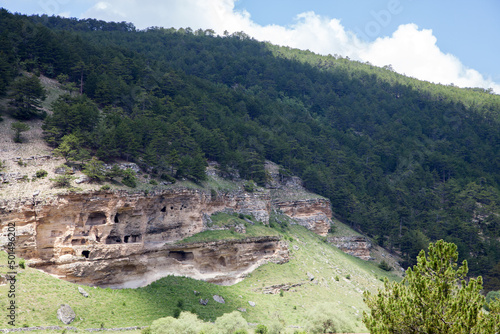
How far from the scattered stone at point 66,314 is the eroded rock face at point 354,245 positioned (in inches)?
1885

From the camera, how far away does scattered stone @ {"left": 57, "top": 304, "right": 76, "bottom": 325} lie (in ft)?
113

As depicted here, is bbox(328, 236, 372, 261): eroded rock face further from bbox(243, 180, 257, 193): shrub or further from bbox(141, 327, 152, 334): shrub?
bbox(141, 327, 152, 334): shrub

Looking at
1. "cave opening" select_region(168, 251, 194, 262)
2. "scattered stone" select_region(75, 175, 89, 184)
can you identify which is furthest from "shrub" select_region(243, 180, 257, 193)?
"scattered stone" select_region(75, 175, 89, 184)

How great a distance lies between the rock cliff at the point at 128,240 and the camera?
133ft

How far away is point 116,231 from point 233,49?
119 metres

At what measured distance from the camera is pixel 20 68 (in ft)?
209

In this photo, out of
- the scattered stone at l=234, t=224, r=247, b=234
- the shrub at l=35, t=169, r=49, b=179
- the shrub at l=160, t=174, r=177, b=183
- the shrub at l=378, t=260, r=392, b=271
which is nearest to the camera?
the shrub at l=35, t=169, r=49, b=179

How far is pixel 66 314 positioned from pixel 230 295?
18.2 metres

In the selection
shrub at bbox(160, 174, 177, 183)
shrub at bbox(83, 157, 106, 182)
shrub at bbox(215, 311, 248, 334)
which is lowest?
shrub at bbox(215, 311, 248, 334)

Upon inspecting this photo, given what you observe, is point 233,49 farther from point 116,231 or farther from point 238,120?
point 116,231

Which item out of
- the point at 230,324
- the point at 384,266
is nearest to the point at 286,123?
the point at 384,266

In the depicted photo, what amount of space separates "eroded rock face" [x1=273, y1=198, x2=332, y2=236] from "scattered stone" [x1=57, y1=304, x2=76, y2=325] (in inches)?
1639

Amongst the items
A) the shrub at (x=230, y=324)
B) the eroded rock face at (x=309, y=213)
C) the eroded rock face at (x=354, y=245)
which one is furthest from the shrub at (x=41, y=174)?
the eroded rock face at (x=354, y=245)

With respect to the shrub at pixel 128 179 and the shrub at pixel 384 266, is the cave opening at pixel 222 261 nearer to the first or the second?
the shrub at pixel 128 179
